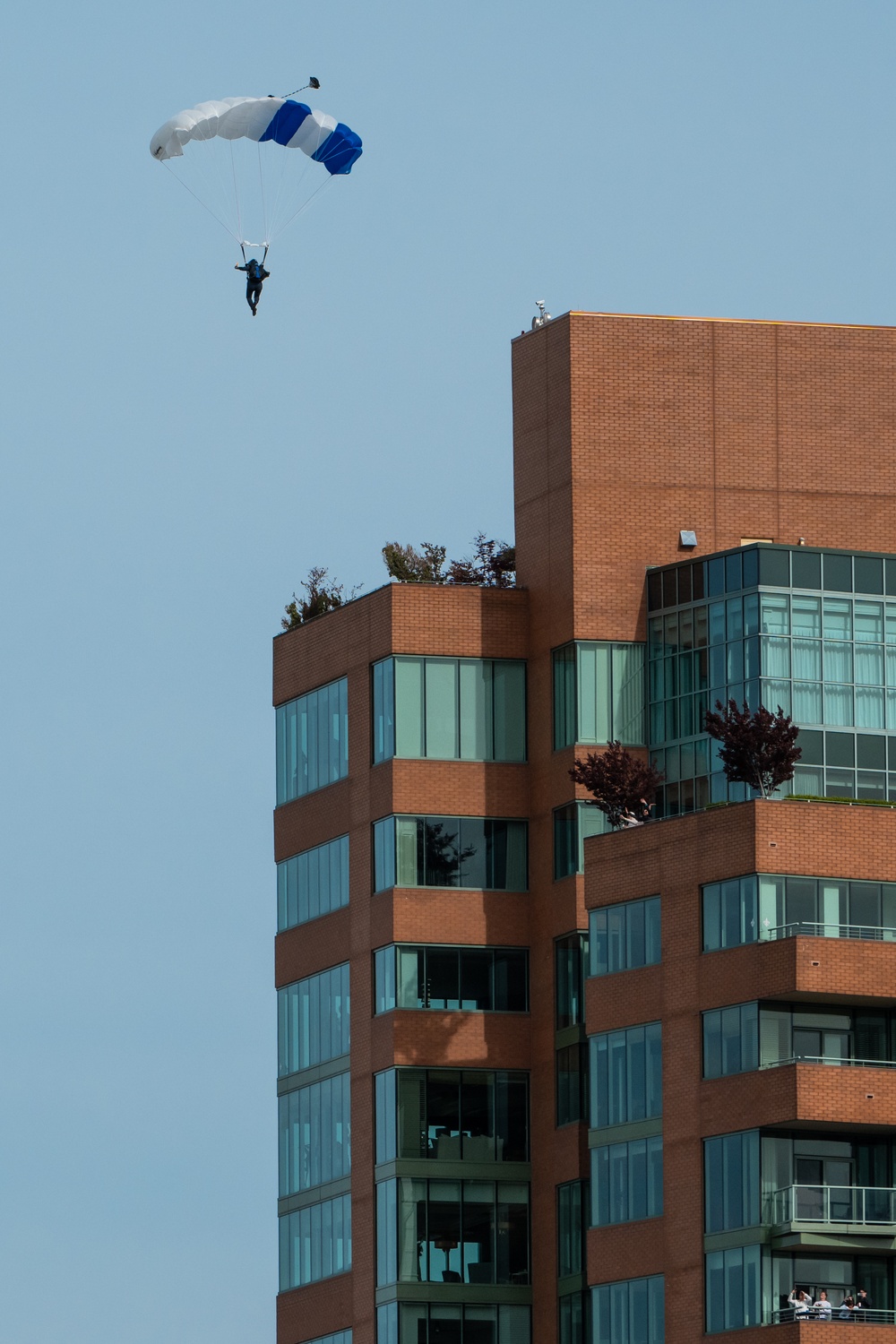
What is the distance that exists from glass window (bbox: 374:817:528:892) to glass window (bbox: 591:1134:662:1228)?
10269mm

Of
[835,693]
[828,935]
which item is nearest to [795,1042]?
[828,935]

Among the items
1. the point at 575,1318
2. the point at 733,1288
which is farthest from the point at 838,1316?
the point at 575,1318

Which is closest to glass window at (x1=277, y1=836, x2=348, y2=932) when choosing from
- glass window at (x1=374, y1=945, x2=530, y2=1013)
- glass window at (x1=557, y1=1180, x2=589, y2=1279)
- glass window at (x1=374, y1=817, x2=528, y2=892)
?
glass window at (x1=374, y1=817, x2=528, y2=892)

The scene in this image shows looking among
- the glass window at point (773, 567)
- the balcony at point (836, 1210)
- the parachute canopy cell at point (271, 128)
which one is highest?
the parachute canopy cell at point (271, 128)

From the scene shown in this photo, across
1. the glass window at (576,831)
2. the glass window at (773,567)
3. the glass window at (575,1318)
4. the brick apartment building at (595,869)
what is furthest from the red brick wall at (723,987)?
the glass window at (773,567)

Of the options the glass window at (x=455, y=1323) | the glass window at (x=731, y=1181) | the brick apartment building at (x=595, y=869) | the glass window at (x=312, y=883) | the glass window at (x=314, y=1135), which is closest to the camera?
the glass window at (x=731, y=1181)

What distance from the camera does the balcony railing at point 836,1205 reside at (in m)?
94.9

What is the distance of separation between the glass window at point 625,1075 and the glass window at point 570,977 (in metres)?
3.77

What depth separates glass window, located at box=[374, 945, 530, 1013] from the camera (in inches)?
4195

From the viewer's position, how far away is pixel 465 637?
10888cm

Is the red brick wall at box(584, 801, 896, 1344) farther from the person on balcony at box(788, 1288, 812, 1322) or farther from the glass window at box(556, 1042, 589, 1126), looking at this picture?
the glass window at box(556, 1042, 589, 1126)

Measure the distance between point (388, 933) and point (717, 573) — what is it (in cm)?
1423

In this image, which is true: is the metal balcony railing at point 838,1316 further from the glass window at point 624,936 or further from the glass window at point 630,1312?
the glass window at point 624,936

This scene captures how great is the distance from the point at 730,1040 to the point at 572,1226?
33.4ft
